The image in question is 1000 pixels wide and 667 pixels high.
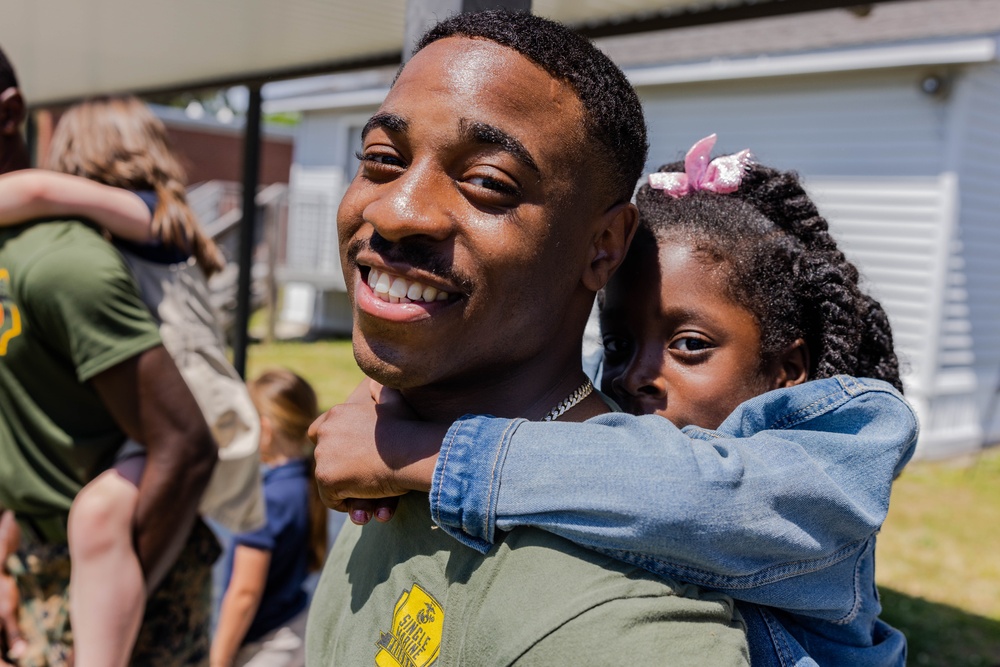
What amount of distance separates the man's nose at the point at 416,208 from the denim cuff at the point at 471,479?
10.3 inches

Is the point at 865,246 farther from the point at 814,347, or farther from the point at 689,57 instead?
the point at 814,347

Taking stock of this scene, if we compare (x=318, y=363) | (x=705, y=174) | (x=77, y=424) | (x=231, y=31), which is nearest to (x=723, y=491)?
(x=705, y=174)

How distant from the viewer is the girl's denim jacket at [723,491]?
43.3 inches

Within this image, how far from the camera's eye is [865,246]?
10.2m

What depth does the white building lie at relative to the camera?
9.48 metres

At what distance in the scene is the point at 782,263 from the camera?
5.32ft

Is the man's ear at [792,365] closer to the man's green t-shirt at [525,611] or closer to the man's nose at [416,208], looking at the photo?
the man's green t-shirt at [525,611]

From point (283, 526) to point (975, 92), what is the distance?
8895 millimetres

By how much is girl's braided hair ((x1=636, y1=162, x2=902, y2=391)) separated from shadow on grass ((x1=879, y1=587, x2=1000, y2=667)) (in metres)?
4.15

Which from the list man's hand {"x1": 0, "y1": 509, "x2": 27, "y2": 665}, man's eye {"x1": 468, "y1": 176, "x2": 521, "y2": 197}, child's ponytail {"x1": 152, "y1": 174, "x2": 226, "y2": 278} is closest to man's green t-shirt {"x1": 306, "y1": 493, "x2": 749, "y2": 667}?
man's eye {"x1": 468, "y1": 176, "x2": 521, "y2": 197}

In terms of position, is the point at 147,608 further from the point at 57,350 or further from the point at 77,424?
the point at 57,350

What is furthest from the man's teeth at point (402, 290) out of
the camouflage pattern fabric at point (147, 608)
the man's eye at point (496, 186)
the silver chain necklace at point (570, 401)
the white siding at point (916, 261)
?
the white siding at point (916, 261)

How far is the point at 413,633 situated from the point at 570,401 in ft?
1.34

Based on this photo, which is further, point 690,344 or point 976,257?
point 976,257
